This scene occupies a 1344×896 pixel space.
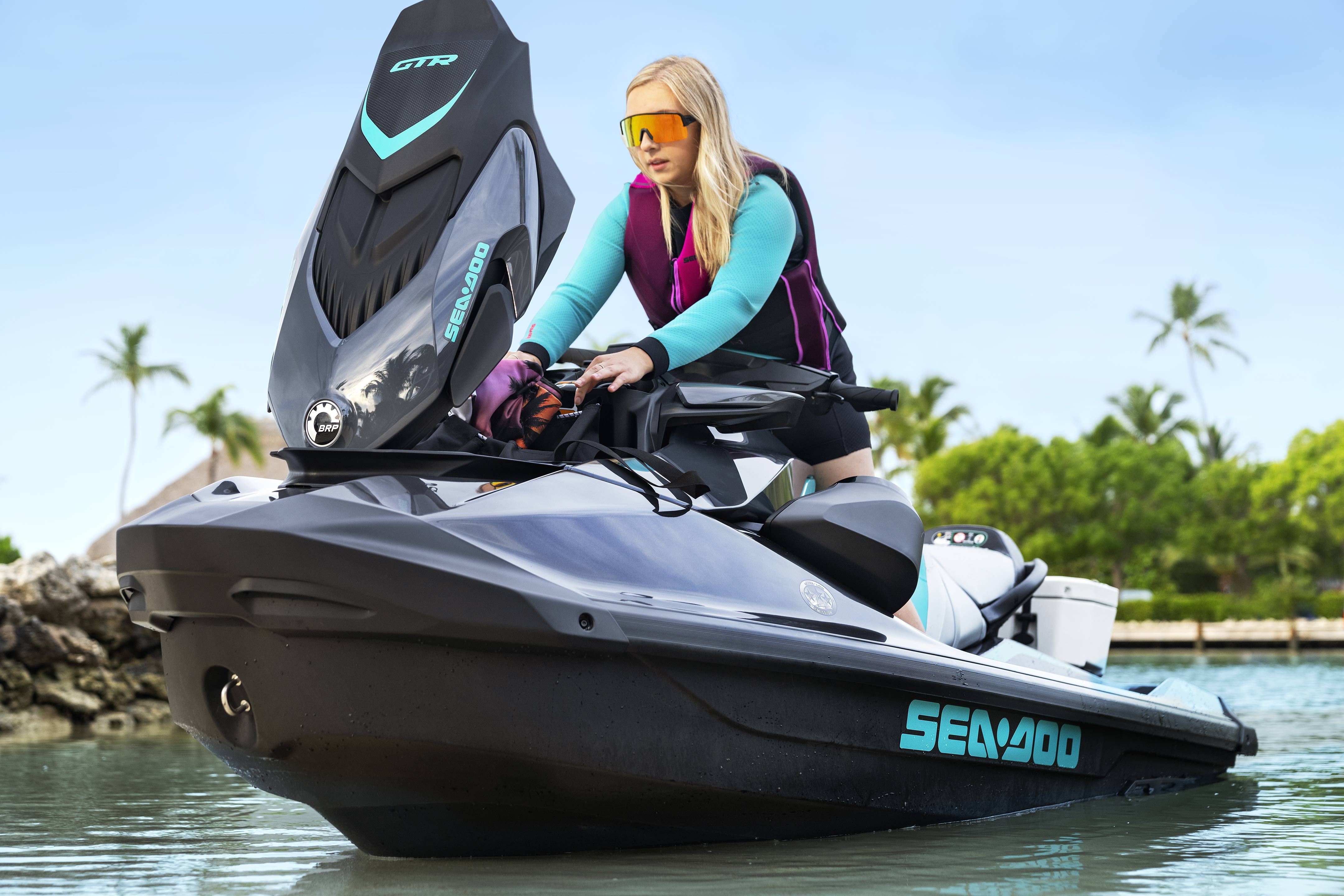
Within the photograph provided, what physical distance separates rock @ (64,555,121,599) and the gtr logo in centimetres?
647

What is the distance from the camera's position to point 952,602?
11.7 feet

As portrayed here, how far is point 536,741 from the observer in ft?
7.06

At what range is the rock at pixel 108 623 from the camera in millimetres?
7945

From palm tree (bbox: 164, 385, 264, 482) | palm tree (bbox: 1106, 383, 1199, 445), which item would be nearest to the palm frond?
palm tree (bbox: 1106, 383, 1199, 445)

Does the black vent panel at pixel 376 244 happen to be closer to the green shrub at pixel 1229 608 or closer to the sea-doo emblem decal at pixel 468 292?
the sea-doo emblem decal at pixel 468 292

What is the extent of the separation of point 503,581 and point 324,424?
1.63 feet

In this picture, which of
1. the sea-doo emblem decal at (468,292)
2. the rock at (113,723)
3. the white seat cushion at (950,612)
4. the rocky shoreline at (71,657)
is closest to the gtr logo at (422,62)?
the sea-doo emblem decal at (468,292)

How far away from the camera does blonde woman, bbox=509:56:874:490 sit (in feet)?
9.09

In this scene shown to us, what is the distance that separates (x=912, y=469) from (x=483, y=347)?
4562 cm

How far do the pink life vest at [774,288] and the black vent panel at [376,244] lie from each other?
28.5 inches

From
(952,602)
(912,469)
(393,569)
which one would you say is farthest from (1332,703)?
(912,469)

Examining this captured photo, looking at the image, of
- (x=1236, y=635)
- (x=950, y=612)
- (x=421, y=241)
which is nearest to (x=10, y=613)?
(x=950, y=612)

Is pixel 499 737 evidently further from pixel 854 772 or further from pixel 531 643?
pixel 854 772

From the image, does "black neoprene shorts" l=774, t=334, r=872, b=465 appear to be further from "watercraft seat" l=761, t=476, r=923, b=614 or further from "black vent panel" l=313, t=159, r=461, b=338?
"black vent panel" l=313, t=159, r=461, b=338
